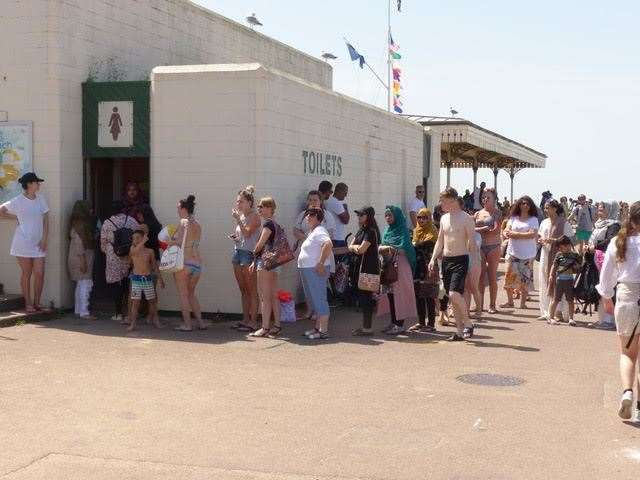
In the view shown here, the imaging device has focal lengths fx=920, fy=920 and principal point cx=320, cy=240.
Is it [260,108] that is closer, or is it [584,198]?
[260,108]

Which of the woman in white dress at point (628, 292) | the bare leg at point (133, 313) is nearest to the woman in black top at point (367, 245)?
the bare leg at point (133, 313)

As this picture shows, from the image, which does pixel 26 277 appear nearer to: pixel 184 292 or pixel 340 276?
pixel 184 292

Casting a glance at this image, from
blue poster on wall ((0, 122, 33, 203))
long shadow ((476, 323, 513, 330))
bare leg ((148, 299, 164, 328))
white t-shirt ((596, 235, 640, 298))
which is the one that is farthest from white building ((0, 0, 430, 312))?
white t-shirt ((596, 235, 640, 298))

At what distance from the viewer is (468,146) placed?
26266 mm

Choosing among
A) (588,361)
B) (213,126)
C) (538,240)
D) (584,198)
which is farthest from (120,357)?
(584,198)

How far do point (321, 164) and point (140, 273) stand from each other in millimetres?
A: 4148

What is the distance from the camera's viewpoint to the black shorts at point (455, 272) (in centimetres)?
1098

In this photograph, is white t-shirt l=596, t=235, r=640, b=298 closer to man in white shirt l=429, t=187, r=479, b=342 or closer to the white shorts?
the white shorts

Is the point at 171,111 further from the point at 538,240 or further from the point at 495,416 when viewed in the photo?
the point at 495,416

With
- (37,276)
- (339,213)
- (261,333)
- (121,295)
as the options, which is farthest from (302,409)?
(339,213)

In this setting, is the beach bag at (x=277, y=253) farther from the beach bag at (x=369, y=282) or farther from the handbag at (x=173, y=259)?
the handbag at (x=173, y=259)

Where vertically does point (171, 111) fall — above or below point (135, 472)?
above

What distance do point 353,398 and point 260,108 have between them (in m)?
5.48

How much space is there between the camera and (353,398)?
26.2 feet
